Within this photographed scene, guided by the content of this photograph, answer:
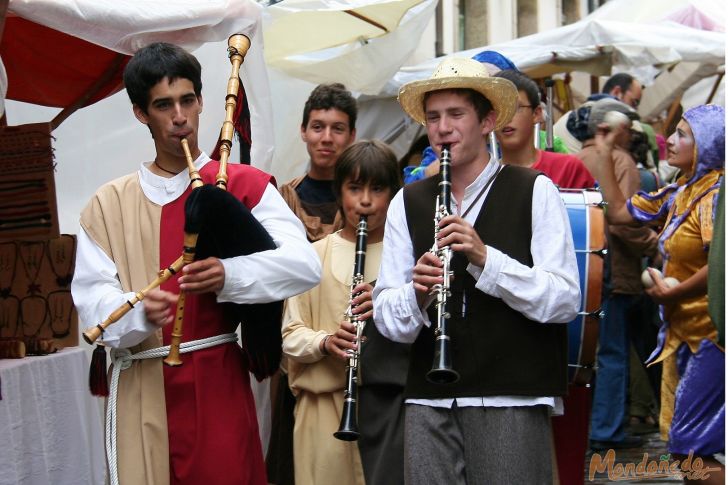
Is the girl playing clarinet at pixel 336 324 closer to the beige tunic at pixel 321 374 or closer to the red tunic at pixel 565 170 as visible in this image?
the beige tunic at pixel 321 374

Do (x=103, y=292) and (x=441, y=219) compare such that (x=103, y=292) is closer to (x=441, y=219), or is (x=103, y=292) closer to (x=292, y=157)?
(x=441, y=219)

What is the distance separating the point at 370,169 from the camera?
522 centimetres

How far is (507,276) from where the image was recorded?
3.74m

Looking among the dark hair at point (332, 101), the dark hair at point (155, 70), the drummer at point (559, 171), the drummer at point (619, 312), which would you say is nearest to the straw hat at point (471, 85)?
the dark hair at point (155, 70)

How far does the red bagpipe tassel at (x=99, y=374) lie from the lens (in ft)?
12.7

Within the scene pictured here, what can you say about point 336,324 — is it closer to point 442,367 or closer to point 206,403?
point 206,403

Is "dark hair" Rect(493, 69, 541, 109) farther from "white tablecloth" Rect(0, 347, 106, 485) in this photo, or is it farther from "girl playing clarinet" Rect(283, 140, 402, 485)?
"white tablecloth" Rect(0, 347, 106, 485)

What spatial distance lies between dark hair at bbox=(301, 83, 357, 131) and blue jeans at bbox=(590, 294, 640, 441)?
270 centimetres

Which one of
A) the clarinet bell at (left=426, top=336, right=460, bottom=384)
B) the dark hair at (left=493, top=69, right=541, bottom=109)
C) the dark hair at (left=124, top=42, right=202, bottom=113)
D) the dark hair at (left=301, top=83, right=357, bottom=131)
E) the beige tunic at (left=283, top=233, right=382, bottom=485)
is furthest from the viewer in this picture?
the dark hair at (left=301, top=83, right=357, bottom=131)

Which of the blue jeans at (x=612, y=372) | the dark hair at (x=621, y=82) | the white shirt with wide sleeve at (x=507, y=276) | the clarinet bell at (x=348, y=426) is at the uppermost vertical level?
the dark hair at (x=621, y=82)

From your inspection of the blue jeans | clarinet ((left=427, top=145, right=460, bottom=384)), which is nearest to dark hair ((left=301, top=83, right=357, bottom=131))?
clarinet ((left=427, top=145, right=460, bottom=384))

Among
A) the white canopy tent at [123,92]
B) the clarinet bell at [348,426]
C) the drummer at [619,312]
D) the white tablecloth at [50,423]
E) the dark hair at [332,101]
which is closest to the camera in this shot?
the clarinet bell at [348,426]

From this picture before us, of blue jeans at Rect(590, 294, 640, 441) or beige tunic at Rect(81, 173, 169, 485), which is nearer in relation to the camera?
beige tunic at Rect(81, 173, 169, 485)

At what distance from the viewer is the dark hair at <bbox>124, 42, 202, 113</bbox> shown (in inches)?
160
